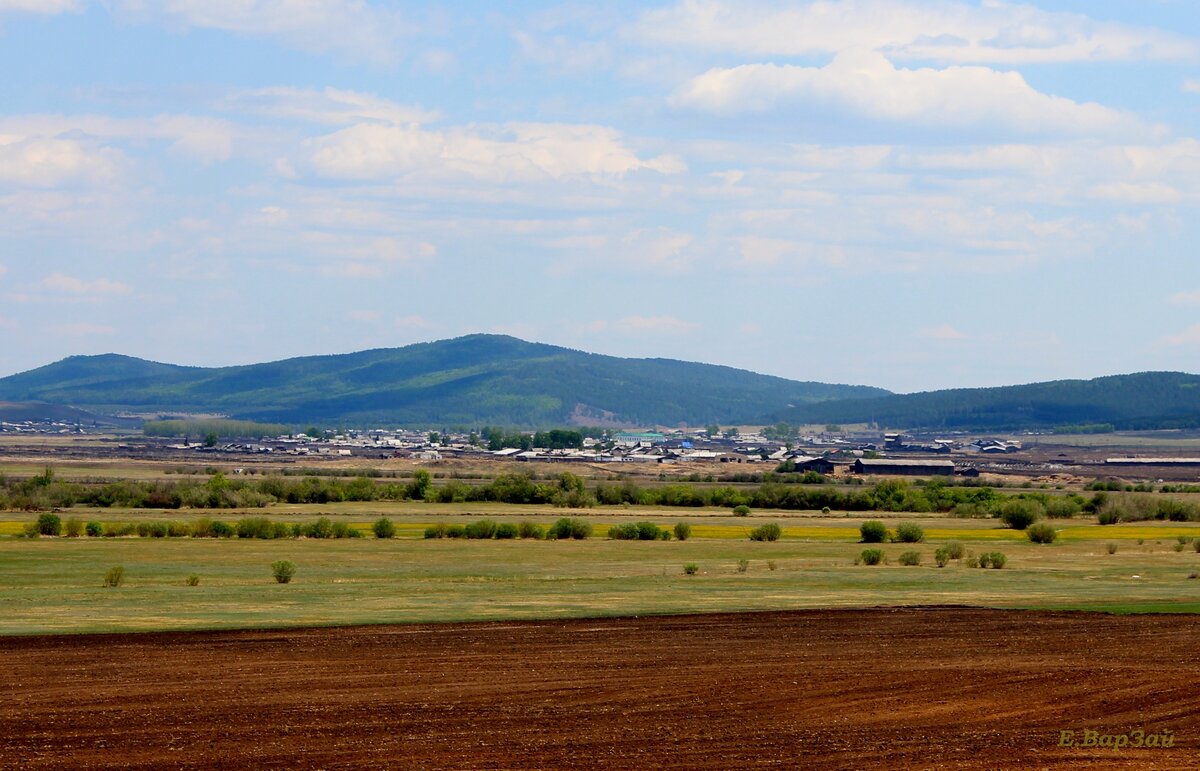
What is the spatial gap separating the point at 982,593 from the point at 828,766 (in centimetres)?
2136

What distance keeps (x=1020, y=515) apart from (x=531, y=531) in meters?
25.2

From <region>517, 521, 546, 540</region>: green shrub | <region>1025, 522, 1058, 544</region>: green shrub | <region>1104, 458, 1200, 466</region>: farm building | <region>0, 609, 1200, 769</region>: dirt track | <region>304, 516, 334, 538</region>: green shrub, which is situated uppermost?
<region>0, 609, 1200, 769</region>: dirt track

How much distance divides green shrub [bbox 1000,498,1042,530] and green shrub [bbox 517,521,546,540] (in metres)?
24.1

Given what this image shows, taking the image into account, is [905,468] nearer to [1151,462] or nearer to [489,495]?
[1151,462]

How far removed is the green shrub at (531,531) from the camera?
63094 millimetres

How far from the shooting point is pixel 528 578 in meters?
42.8

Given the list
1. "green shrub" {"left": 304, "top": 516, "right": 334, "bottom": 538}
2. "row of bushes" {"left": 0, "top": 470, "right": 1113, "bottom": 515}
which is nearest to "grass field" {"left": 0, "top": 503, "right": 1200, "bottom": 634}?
"green shrub" {"left": 304, "top": 516, "right": 334, "bottom": 538}

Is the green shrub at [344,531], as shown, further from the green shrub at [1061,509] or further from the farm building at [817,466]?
the farm building at [817,466]

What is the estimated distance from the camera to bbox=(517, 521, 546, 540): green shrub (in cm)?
6309

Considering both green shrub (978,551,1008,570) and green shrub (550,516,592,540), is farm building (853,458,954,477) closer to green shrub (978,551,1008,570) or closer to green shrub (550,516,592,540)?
green shrub (550,516,592,540)

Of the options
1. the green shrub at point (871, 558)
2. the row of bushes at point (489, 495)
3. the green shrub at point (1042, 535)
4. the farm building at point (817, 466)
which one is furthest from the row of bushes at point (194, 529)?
the farm building at point (817, 466)

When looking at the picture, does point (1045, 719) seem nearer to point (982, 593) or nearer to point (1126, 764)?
point (1126, 764)

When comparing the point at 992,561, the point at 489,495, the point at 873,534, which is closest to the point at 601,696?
the point at 992,561

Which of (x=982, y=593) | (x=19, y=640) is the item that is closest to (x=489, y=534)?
(x=982, y=593)
